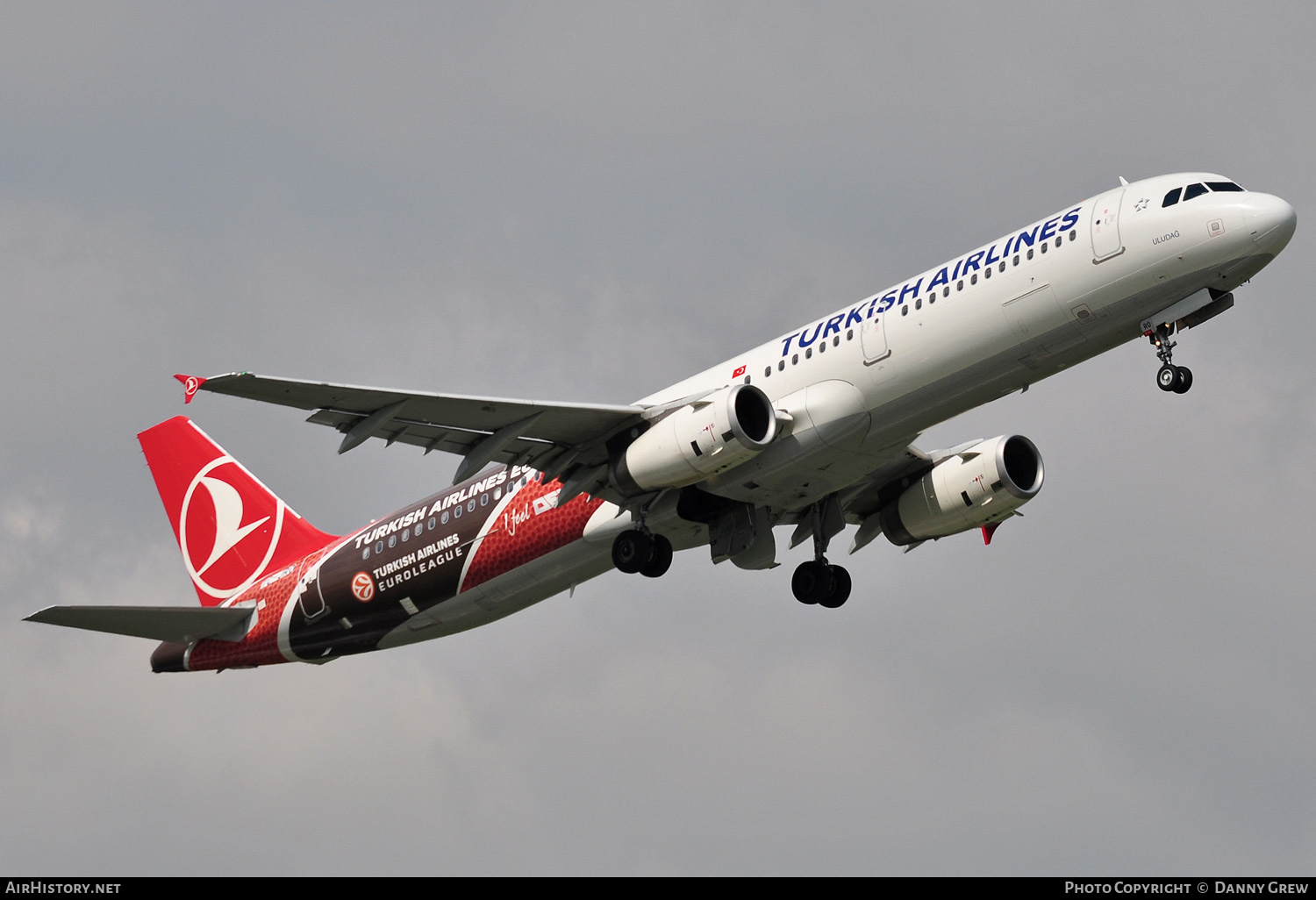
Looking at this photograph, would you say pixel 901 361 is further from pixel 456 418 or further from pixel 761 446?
pixel 456 418

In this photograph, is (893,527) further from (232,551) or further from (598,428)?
(232,551)

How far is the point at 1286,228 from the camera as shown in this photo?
1244 inches

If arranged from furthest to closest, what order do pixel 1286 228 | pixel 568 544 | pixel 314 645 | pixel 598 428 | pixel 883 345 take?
pixel 314 645 → pixel 568 544 → pixel 598 428 → pixel 883 345 → pixel 1286 228

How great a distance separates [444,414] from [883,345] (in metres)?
9.31

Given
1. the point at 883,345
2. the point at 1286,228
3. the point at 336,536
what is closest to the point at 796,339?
the point at 883,345

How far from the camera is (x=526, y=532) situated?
39875 millimetres

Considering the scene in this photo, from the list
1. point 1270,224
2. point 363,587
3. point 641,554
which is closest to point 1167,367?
point 1270,224

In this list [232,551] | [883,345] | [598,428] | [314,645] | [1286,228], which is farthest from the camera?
[232,551]

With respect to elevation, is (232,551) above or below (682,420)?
above

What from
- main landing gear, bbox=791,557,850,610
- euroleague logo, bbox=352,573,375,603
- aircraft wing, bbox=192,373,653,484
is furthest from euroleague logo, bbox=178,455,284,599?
main landing gear, bbox=791,557,850,610

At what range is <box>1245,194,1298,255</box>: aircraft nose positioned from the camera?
31.4 meters

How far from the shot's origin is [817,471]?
36.2 meters

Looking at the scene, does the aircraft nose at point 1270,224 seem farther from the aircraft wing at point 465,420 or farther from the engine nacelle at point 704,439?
the aircraft wing at point 465,420

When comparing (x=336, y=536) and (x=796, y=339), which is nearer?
(x=796, y=339)
